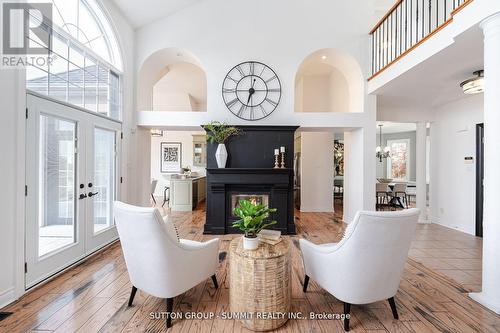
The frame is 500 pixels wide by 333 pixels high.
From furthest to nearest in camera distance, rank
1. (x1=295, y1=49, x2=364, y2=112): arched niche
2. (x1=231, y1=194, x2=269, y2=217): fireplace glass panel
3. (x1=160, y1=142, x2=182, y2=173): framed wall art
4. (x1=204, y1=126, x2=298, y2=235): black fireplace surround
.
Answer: (x1=160, y1=142, x2=182, y2=173): framed wall art, (x1=295, y1=49, x2=364, y2=112): arched niche, (x1=231, y1=194, x2=269, y2=217): fireplace glass panel, (x1=204, y1=126, x2=298, y2=235): black fireplace surround

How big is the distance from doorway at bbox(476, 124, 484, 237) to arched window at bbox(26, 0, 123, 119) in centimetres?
692

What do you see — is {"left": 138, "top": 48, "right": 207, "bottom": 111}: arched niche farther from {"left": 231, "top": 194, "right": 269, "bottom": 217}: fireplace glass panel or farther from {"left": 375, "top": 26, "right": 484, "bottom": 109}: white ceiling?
{"left": 375, "top": 26, "right": 484, "bottom": 109}: white ceiling

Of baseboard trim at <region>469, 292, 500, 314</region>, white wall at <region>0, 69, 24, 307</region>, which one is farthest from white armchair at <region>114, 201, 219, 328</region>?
baseboard trim at <region>469, 292, 500, 314</region>

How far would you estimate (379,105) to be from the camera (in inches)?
210

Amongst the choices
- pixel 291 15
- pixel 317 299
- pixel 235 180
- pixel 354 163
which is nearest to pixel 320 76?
pixel 291 15

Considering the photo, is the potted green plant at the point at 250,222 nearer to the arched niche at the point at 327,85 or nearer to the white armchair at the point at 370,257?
the white armchair at the point at 370,257

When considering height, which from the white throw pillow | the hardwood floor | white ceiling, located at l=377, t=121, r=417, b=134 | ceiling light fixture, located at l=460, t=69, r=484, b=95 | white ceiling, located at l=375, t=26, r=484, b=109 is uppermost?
white ceiling, located at l=377, t=121, r=417, b=134

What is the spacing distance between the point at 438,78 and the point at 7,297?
20.6ft

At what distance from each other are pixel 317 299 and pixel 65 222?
3204 millimetres

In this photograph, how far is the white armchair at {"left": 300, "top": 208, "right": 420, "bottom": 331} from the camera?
66.5 inches

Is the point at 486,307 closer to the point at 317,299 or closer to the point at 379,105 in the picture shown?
the point at 317,299

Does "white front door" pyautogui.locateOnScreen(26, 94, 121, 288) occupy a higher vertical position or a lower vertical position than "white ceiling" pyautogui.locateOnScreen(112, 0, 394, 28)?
lower

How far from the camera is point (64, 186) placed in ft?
9.39

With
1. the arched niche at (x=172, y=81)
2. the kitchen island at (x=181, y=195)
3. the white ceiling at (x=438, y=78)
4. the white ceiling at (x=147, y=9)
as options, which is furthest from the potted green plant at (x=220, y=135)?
the white ceiling at (x=438, y=78)
